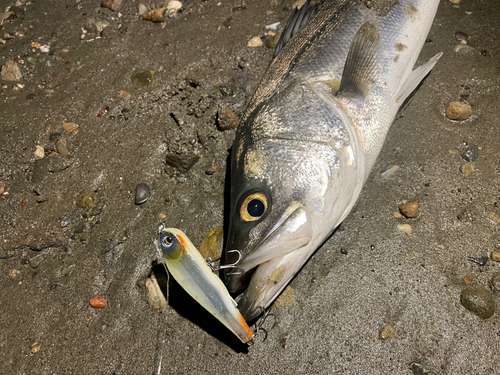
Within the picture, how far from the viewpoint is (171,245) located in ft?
6.22

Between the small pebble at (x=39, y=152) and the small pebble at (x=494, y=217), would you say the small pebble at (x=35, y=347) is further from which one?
the small pebble at (x=494, y=217)

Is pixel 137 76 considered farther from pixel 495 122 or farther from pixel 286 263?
pixel 495 122

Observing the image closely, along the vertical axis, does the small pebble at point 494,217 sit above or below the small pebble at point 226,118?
below

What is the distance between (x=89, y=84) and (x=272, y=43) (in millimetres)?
1773

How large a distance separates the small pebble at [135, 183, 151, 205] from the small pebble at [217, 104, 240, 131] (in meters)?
0.79

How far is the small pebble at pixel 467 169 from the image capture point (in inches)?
96.3

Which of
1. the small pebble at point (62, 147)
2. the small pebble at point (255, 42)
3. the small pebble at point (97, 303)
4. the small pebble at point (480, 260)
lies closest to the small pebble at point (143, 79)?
the small pebble at point (62, 147)

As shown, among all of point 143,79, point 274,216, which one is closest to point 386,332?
point 274,216

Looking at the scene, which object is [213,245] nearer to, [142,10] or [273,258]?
[273,258]

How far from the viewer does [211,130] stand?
9.30 ft

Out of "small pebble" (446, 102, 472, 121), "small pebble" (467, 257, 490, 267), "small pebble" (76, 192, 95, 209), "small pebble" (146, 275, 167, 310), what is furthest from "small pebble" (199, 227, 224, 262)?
"small pebble" (446, 102, 472, 121)

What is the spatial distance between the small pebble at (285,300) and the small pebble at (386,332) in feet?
1.86

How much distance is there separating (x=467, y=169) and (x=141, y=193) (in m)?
2.46

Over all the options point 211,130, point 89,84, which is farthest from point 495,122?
point 89,84
